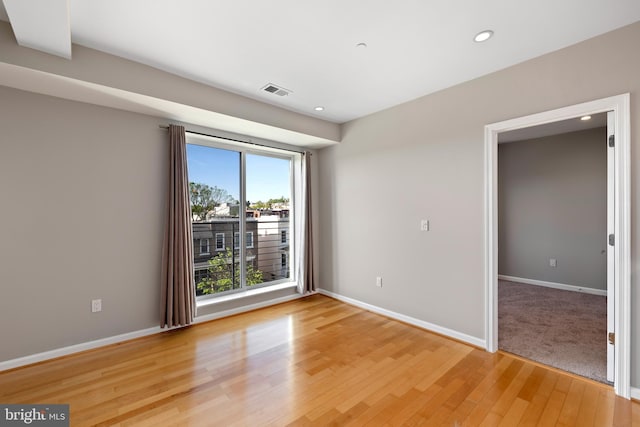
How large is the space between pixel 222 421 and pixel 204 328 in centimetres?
166

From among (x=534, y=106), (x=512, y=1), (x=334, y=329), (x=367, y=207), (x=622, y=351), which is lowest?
(x=334, y=329)

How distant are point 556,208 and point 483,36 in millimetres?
4208

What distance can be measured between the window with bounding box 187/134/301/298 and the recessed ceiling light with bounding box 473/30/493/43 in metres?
2.87

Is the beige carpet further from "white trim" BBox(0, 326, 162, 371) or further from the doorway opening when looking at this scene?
"white trim" BBox(0, 326, 162, 371)

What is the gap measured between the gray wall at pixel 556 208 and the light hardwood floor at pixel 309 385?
3.41 metres

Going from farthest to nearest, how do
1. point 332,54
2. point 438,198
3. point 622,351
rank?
point 438,198 < point 332,54 < point 622,351

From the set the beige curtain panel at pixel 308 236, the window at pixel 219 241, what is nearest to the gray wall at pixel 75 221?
the window at pixel 219 241

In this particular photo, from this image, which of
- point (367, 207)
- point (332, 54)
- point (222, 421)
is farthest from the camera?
point (367, 207)

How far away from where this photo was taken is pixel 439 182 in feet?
10.3

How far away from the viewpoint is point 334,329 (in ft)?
10.8

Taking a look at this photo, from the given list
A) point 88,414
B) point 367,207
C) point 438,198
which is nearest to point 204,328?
point 88,414

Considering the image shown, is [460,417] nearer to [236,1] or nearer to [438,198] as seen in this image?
[438,198]

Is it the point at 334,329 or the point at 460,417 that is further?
the point at 334,329

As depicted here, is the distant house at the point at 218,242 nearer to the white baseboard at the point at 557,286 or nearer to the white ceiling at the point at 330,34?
the white ceiling at the point at 330,34
